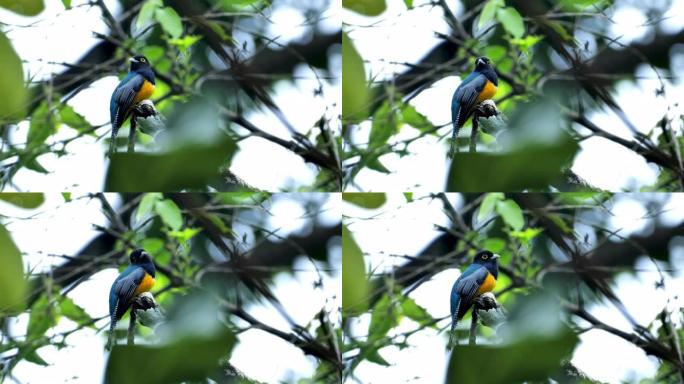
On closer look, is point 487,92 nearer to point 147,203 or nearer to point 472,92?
point 472,92

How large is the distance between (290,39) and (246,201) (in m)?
0.50

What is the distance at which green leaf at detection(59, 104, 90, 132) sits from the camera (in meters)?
2.53

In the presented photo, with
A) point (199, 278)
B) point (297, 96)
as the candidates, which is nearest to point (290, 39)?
point (297, 96)

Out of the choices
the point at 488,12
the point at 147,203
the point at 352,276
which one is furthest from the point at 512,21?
the point at 147,203

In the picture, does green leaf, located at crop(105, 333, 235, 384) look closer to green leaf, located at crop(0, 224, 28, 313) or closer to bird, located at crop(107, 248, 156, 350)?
bird, located at crop(107, 248, 156, 350)

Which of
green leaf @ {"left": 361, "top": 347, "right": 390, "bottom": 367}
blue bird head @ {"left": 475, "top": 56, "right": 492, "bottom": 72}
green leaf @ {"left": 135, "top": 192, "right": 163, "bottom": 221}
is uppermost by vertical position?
blue bird head @ {"left": 475, "top": 56, "right": 492, "bottom": 72}

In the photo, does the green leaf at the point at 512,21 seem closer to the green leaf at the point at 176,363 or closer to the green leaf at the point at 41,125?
the green leaf at the point at 176,363

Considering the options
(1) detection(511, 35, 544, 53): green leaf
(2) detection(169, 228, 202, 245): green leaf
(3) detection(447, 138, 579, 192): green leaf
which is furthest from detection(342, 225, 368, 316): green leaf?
(1) detection(511, 35, 544, 53): green leaf

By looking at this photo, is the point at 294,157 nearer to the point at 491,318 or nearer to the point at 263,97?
the point at 263,97

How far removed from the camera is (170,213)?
8.14 feet

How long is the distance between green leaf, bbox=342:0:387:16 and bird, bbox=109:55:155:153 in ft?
2.05

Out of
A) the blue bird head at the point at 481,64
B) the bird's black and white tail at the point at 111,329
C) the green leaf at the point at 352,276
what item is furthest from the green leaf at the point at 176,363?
the blue bird head at the point at 481,64

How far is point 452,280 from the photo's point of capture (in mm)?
2504

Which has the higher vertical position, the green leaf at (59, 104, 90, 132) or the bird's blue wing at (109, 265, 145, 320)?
the green leaf at (59, 104, 90, 132)
